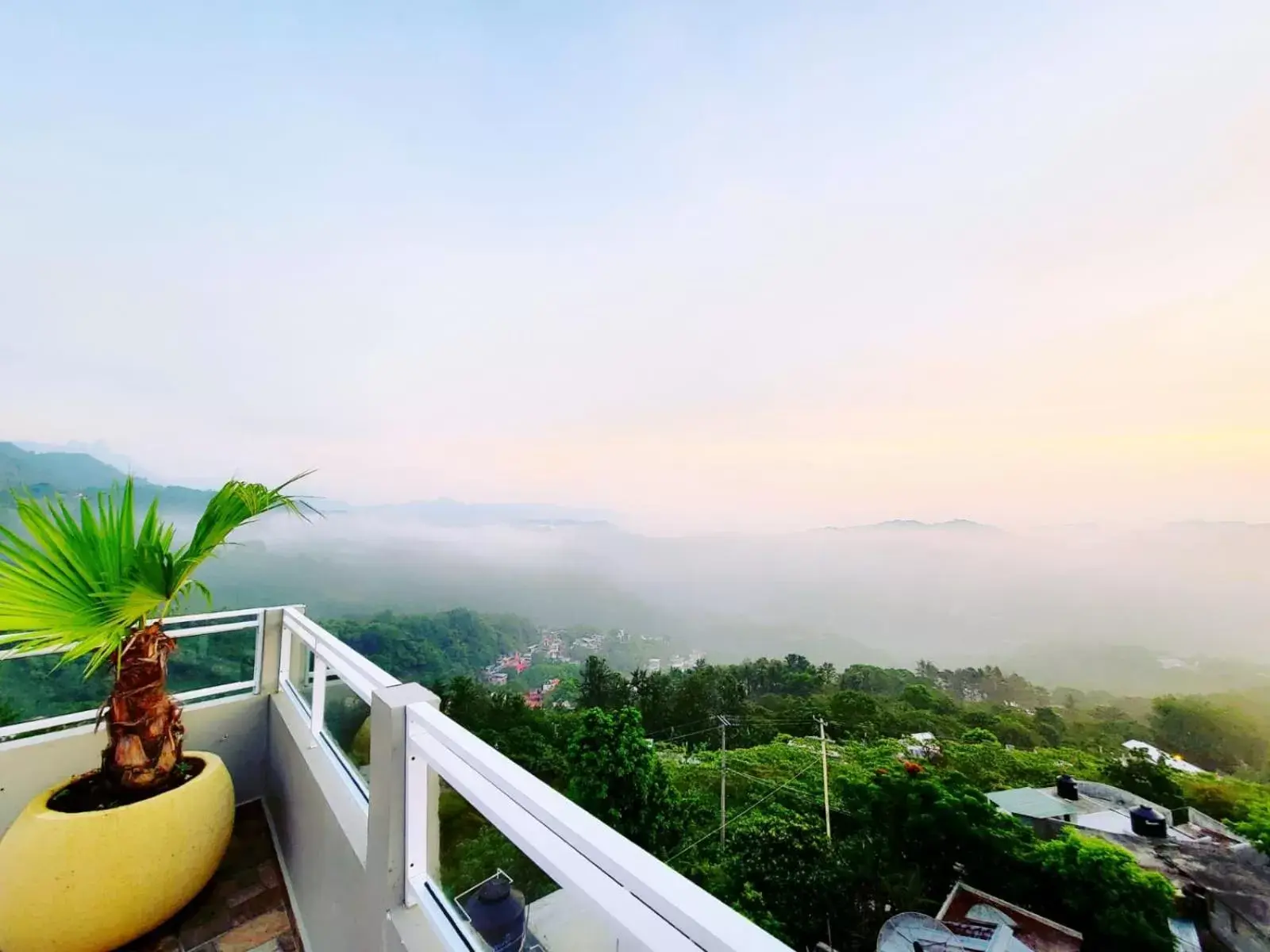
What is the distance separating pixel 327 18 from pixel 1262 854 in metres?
16.0

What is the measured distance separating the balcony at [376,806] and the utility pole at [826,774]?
844 centimetres

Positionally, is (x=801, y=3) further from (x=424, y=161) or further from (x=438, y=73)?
(x=424, y=161)

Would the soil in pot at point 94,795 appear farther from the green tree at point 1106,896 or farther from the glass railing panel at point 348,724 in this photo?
the green tree at point 1106,896

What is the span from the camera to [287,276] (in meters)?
10.9

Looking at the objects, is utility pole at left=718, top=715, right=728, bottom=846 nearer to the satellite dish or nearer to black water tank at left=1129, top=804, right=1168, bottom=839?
the satellite dish

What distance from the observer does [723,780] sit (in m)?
11.3

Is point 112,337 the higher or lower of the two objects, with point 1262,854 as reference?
higher

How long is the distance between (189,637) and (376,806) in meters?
2.05

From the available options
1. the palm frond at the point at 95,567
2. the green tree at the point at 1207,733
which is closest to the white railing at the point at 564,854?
the palm frond at the point at 95,567

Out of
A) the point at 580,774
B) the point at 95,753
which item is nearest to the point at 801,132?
the point at 95,753

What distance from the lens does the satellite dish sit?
468 cm

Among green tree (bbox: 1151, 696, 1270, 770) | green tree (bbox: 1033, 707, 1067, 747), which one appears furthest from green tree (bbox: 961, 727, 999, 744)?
green tree (bbox: 1151, 696, 1270, 770)

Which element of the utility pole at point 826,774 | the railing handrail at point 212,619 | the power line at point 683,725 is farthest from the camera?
the power line at point 683,725

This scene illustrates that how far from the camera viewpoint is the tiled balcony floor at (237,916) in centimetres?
179
